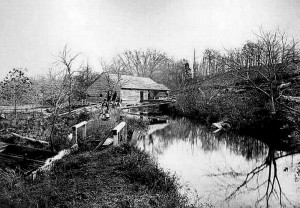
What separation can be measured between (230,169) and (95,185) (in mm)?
5045

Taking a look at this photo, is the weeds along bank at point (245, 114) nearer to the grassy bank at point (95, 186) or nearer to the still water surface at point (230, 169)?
the still water surface at point (230, 169)

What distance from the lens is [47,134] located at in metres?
9.04

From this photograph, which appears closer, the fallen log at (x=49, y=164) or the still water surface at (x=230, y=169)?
the fallen log at (x=49, y=164)

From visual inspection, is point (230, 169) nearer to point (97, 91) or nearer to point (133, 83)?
point (97, 91)

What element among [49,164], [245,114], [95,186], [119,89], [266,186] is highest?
[119,89]

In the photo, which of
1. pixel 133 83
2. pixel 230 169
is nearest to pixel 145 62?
pixel 133 83

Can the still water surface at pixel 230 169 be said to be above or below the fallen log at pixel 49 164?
below

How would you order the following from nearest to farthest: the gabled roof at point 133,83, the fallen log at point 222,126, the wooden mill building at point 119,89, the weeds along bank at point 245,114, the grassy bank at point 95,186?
the grassy bank at point 95,186 < the weeds along bank at point 245,114 < the fallen log at point 222,126 < the wooden mill building at point 119,89 < the gabled roof at point 133,83

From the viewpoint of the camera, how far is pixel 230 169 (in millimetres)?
7633

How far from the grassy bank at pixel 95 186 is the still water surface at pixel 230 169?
105 centimetres

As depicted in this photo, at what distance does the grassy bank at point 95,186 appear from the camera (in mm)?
4027

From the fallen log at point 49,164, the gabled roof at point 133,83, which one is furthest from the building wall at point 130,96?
the fallen log at point 49,164

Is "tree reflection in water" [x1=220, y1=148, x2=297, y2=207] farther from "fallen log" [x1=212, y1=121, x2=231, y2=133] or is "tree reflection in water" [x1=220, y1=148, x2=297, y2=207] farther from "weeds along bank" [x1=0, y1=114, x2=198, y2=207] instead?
"fallen log" [x1=212, y1=121, x2=231, y2=133]

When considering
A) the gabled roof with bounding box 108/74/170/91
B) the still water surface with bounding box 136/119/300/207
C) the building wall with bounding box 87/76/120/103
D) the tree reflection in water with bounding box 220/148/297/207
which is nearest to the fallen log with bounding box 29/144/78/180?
the still water surface with bounding box 136/119/300/207
